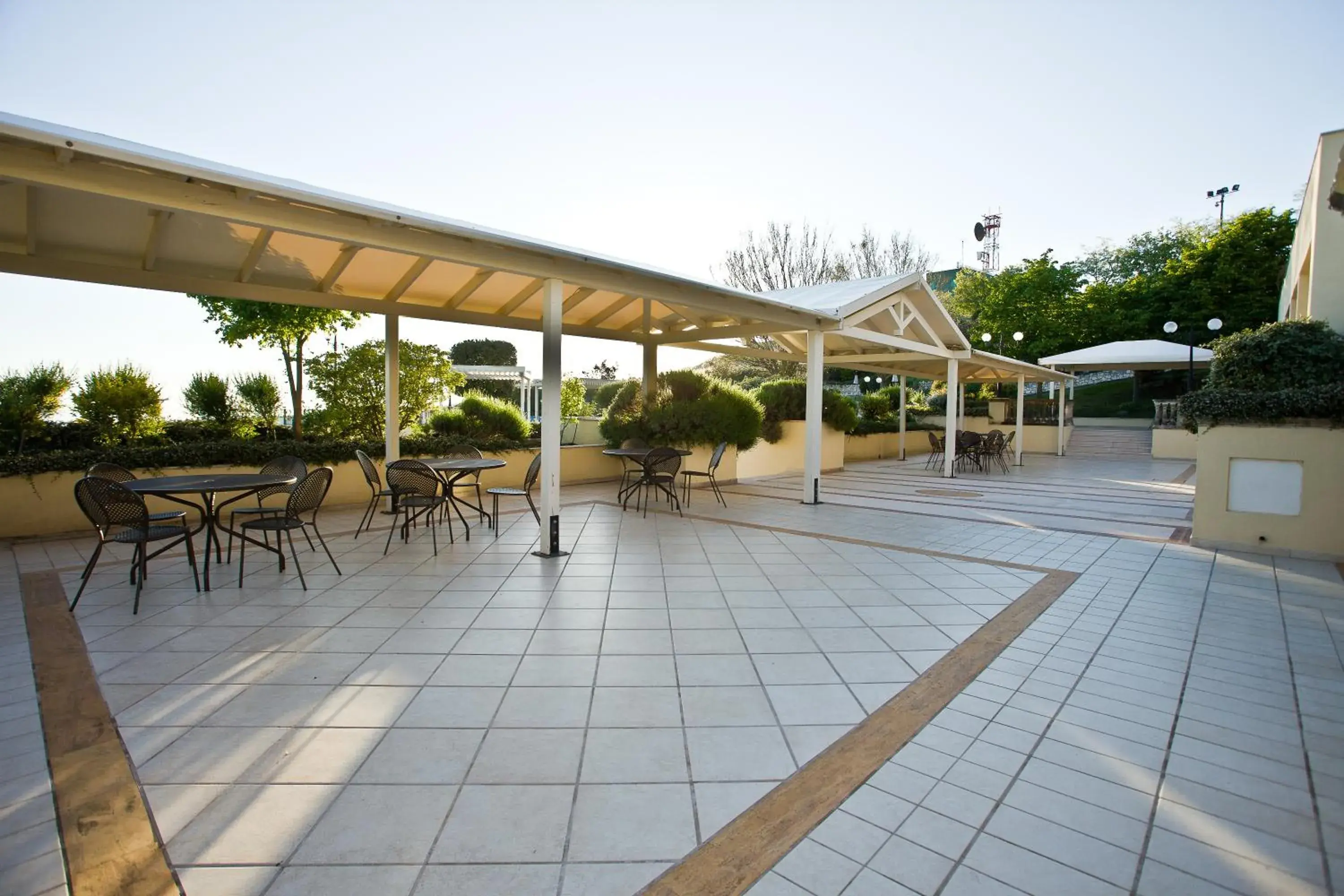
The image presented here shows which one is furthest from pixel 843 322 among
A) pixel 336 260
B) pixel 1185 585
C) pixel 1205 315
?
pixel 1205 315

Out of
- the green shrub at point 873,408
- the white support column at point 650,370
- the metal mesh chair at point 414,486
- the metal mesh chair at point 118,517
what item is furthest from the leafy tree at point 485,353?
the metal mesh chair at point 118,517

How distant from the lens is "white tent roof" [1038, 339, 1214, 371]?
15586mm

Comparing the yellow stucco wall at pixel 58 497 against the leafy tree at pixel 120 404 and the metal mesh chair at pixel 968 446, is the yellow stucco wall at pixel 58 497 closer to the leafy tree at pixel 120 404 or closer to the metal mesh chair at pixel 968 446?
the leafy tree at pixel 120 404

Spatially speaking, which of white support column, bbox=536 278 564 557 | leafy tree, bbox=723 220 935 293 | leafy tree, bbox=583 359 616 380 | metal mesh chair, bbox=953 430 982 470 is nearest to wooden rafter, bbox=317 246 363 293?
white support column, bbox=536 278 564 557

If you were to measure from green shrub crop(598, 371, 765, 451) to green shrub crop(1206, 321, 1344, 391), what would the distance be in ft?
17.7

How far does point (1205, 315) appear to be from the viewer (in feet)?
70.9

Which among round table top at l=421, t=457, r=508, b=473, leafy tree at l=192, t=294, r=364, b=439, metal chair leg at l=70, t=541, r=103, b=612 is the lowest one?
metal chair leg at l=70, t=541, r=103, b=612

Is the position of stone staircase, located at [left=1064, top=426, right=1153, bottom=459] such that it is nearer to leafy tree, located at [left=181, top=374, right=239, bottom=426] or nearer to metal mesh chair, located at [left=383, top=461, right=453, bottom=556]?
metal mesh chair, located at [left=383, top=461, right=453, bottom=556]

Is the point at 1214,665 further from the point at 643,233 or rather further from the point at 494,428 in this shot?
the point at 643,233

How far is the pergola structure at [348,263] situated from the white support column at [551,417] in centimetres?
1

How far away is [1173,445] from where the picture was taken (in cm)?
1567

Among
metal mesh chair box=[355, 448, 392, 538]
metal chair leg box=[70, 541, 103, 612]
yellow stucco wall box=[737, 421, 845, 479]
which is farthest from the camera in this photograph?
yellow stucco wall box=[737, 421, 845, 479]

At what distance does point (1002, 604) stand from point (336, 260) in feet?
19.6

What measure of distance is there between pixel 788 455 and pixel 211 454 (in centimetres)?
942
